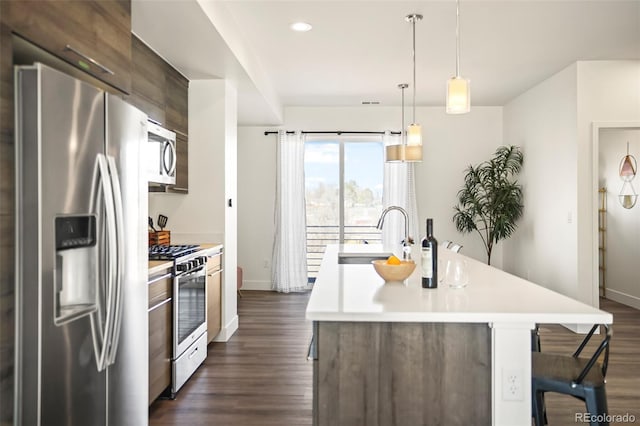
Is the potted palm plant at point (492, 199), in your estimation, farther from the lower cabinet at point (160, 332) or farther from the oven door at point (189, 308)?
the lower cabinet at point (160, 332)

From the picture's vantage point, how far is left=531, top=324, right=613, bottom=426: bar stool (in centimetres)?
185

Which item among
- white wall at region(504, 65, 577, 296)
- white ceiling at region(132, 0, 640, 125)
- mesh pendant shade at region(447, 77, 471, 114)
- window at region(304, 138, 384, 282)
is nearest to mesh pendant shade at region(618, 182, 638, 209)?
white wall at region(504, 65, 577, 296)

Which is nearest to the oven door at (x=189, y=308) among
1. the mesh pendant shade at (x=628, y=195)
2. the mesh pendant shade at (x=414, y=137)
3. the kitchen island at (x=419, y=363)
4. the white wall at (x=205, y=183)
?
the white wall at (x=205, y=183)

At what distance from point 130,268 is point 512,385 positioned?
5.60 feet

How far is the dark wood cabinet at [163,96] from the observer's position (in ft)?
10.8

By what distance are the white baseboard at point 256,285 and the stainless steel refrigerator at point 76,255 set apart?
4692 millimetres

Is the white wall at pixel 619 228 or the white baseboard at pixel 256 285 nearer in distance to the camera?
the white wall at pixel 619 228

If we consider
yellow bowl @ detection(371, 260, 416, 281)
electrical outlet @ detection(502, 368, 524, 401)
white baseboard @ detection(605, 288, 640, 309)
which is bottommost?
white baseboard @ detection(605, 288, 640, 309)

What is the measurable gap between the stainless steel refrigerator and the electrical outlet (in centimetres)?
159

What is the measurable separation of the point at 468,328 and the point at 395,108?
18.1 ft

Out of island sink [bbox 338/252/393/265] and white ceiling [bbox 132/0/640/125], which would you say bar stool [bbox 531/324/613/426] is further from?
white ceiling [bbox 132/0/640/125]

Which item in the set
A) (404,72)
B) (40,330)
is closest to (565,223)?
(404,72)

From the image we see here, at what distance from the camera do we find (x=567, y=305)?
182cm

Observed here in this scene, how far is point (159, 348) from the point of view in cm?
289
